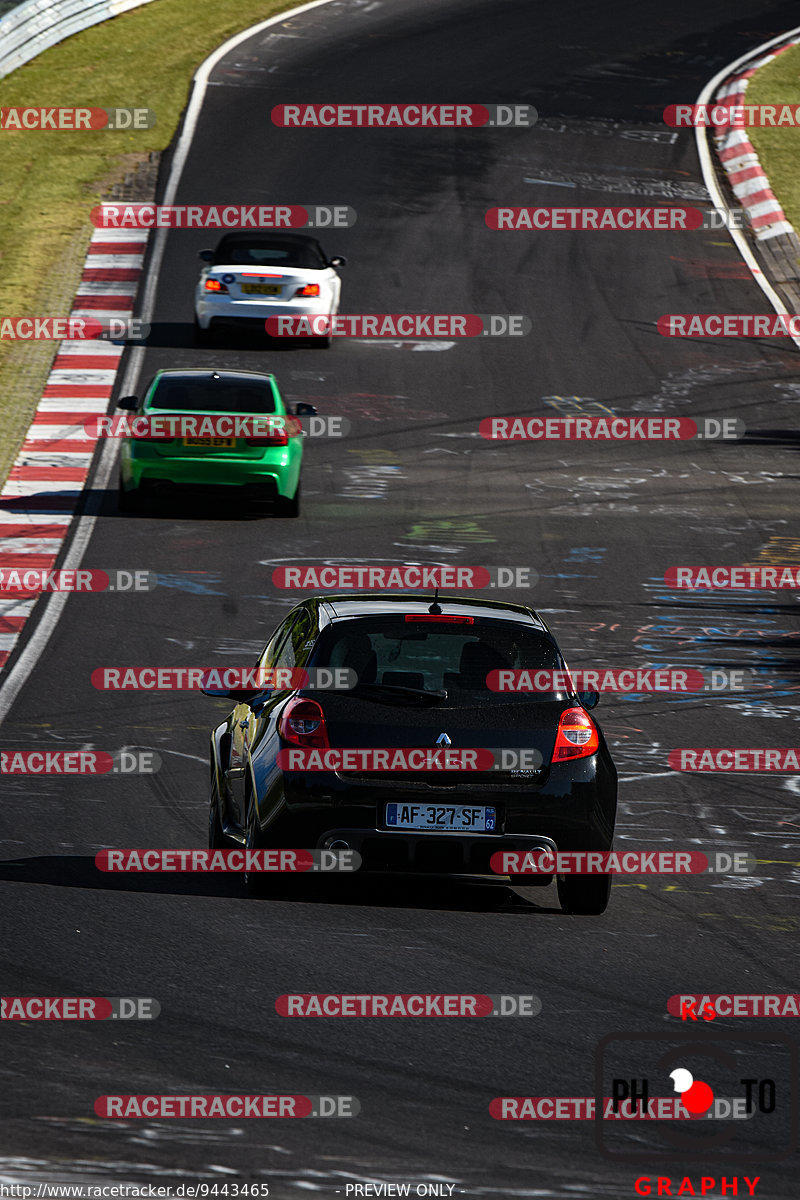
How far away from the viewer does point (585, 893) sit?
9266 millimetres

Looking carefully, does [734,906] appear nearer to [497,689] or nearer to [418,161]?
[497,689]

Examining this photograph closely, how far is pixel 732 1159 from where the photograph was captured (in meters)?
6.17

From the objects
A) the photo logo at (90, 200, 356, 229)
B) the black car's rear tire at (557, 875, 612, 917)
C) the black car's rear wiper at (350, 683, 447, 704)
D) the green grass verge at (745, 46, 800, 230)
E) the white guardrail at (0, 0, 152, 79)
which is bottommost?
the black car's rear tire at (557, 875, 612, 917)

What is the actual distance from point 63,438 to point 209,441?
4418 millimetres

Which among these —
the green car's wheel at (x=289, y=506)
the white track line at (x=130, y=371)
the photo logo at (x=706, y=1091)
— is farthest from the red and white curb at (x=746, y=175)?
the photo logo at (x=706, y=1091)

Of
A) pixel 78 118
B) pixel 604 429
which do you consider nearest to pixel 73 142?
pixel 78 118

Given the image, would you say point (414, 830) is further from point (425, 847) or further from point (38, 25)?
point (38, 25)

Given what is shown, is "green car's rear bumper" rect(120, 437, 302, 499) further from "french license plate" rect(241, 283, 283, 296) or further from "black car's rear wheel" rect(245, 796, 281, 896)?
"black car's rear wheel" rect(245, 796, 281, 896)

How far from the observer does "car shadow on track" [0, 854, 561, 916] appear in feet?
30.8

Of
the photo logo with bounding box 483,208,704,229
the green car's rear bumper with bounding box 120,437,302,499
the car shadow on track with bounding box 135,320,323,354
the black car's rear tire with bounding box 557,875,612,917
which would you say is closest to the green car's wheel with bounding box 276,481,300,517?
the green car's rear bumper with bounding box 120,437,302,499

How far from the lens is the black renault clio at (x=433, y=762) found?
8.93m

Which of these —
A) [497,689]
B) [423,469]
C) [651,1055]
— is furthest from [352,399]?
[651,1055]

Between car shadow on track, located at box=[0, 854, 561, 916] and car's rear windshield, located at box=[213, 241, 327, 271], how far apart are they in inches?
771

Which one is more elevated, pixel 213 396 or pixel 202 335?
pixel 202 335
